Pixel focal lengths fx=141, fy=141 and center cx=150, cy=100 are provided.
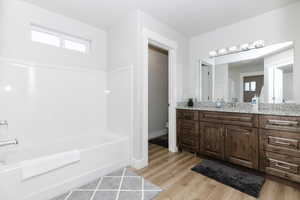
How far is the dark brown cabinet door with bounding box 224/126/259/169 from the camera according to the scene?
1911mm

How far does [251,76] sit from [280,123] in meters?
1.01

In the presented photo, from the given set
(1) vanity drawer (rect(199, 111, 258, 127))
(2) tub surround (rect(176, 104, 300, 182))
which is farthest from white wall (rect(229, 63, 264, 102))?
(1) vanity drawer (rect(199, 111, 258, 127))

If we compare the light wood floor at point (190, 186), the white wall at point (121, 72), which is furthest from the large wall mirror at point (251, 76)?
the white wall at point (121, 72)

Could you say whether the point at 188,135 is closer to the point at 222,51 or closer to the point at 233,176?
the point at 233,176

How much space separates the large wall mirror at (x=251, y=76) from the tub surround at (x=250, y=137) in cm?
21

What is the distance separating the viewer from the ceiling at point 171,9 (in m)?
2.00

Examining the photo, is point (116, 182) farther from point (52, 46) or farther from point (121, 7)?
point (121, 7)

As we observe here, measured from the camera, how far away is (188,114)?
8.64ft

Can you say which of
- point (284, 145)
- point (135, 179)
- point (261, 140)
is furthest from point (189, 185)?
point (284, 145)

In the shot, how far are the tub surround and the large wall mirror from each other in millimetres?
205

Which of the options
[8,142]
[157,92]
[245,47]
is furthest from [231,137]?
[8,142]

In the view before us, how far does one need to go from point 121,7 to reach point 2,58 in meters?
1.74

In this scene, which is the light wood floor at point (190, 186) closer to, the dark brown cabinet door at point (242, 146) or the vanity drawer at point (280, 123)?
the dark brown cabinet door at point (242, 146)

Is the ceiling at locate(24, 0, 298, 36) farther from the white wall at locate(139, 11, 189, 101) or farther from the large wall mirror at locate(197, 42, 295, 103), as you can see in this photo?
the large wall mirror at locate(197, 42, 295, 103)
